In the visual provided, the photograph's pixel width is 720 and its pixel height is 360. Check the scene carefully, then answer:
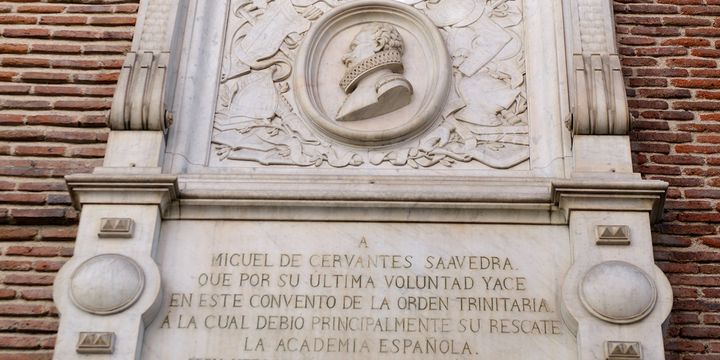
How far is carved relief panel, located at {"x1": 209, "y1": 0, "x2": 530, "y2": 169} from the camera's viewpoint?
845cm

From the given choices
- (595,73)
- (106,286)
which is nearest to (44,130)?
(106,286)

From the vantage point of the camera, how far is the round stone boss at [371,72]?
852 centimetres

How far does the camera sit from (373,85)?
8648mm

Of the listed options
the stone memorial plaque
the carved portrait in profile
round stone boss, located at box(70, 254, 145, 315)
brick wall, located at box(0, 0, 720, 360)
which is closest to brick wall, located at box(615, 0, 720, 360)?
brick wall, located at box(0, 0, 720, 360)

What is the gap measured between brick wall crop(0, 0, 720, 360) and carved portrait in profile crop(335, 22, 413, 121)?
1.86m

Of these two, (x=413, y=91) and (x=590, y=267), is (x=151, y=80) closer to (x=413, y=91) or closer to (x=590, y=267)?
(x=413, y=91)

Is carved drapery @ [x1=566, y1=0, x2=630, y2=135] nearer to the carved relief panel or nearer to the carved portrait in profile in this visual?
the carved relief panel

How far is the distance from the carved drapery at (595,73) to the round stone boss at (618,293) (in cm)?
120

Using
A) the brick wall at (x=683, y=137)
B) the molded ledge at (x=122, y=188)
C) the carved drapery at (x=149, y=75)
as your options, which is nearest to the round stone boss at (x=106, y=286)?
the molded ledge at (x=122, y=188)

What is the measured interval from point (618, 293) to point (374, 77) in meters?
2.65

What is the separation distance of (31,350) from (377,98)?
314 cm

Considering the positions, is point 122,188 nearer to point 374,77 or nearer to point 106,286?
point 106,286

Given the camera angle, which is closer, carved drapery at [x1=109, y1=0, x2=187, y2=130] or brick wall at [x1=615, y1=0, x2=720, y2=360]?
brick wall at [x1=615, y1=0, x2=720, y2=360]

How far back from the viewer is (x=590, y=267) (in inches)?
294
